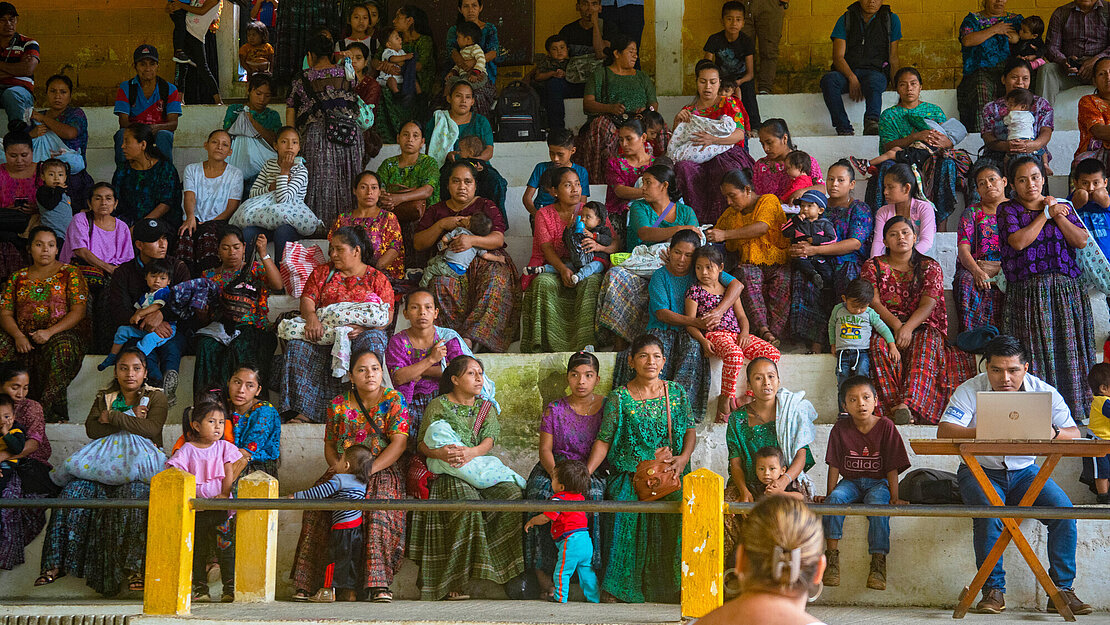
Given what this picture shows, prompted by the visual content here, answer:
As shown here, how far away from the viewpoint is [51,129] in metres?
9.55

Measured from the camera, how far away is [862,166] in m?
8.41

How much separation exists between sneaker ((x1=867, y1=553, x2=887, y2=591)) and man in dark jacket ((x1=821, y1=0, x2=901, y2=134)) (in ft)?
15.5

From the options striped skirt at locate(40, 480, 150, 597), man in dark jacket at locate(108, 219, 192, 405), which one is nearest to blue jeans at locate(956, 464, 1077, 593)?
striped skirt at locate(40, 480, 150, 597)

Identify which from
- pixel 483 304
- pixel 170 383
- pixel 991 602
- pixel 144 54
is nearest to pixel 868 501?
pixel 991 602

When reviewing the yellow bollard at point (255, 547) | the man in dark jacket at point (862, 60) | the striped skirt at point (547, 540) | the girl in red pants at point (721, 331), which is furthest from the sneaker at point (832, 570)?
the man in dark jacket at point (862, 60)

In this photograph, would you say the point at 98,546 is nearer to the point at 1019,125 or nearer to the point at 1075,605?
the point at 1075,605

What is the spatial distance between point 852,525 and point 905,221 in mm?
2172

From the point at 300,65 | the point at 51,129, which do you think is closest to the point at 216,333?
the point at 51,129

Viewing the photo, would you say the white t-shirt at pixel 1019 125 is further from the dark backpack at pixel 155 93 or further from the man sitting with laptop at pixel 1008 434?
the dark backpack at pixel 155 93

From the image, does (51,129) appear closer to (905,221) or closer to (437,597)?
(437,597)

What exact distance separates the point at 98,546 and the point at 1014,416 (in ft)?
15.2

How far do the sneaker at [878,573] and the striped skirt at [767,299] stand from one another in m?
1.89

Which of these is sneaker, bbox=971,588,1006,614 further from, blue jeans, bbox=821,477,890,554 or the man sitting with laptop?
blue jeans, bbox=821,477,890,554

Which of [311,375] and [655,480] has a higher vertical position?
[311,375]
